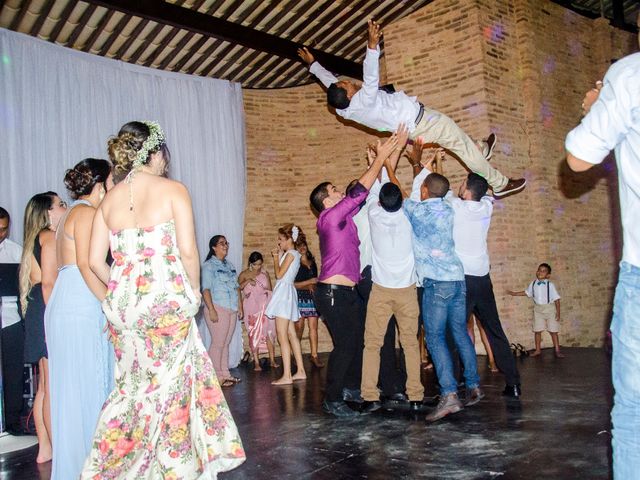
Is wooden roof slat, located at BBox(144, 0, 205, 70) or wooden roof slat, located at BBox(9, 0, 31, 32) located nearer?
wooden roof slat, located at BBox(9, 0, 31, 32)

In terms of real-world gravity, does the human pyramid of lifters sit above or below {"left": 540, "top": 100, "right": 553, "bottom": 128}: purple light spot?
below

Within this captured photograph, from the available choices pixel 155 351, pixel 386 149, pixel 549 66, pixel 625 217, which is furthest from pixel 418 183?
pixel 549 66

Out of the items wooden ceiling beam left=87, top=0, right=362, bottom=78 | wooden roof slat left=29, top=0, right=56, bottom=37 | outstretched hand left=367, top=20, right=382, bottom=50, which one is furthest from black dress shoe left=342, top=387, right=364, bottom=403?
wooden roof slat left=29, top=0, right=56, bottom=37

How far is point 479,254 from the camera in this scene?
15.3 ft

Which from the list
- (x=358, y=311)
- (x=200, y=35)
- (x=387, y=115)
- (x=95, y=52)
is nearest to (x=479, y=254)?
(x=358, y=311)

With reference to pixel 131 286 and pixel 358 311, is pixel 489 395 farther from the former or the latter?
pixel 131 286

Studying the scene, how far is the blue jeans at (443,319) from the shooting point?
4.16 meters

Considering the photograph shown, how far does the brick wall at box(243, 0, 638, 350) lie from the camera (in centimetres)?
765

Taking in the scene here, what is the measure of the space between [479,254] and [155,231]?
9.54 feet

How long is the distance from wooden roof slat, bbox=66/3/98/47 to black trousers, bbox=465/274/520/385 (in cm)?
504

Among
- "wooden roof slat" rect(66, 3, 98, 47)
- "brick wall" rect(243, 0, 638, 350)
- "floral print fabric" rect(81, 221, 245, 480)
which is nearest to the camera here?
"floral print fabric" rect(81, 221, 245, 480)

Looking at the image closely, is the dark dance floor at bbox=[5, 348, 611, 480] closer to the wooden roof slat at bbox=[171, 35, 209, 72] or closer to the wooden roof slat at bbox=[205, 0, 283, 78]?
the wooden roof slat at bbox=[205, 0, 283, 78]

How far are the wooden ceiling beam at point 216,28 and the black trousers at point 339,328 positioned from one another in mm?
3972

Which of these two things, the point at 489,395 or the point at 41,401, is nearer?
the point at 41,401
